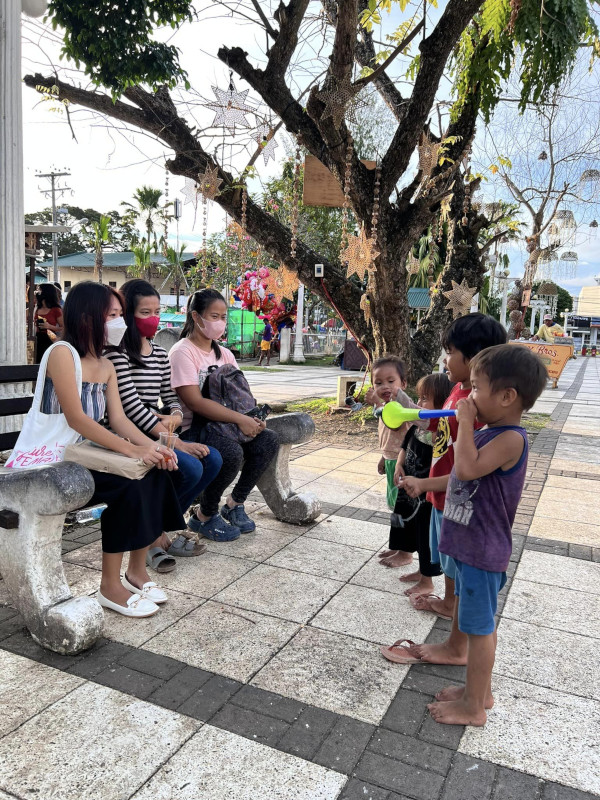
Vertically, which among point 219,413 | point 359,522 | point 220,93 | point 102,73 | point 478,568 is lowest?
point 359,522

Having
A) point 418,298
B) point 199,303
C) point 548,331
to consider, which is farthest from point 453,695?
point 418,298

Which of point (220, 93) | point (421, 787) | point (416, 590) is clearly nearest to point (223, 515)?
point (416, 590)

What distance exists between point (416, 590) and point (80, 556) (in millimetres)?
1930

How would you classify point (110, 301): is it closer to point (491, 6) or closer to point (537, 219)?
point (491, 6)

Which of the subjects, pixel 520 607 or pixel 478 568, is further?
pixel 520 607

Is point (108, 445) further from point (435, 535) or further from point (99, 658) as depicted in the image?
point (435, 535)

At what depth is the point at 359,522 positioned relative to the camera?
4375mm

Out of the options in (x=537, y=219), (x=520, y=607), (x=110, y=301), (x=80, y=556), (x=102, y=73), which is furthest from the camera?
(x=537, y=219)

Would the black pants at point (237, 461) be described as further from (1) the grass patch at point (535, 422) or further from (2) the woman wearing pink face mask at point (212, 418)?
(1) the grass patch at point (535, 422)

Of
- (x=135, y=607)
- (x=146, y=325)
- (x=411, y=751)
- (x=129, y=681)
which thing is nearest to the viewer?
(x=411, y=751)

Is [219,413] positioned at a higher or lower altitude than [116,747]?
higher

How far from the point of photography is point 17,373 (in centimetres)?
363

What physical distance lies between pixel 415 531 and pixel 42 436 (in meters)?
1.93

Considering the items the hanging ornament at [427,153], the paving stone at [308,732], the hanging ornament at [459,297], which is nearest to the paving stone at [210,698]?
the paving stone at [308,732]
